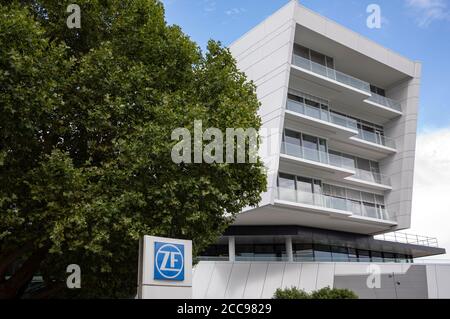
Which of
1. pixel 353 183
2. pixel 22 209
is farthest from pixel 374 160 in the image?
pixel 22 209

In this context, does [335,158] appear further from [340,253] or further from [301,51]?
[301,51]

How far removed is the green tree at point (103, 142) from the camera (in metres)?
11.0

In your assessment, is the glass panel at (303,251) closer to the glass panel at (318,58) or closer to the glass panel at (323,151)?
the glass panel at (323,151)

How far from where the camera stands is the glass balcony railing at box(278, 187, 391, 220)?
26.9 meters

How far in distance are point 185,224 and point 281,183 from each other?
56.7 feet

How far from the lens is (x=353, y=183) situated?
33281 millimetres

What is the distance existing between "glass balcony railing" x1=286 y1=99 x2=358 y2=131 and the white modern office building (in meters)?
0.09

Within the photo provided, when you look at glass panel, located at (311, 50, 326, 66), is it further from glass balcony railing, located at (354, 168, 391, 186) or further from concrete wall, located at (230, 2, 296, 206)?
glass balcony railing, located at (354, 168, 391, 186)

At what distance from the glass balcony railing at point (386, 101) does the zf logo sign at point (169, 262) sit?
2769cm

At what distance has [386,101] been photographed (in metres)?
35.5

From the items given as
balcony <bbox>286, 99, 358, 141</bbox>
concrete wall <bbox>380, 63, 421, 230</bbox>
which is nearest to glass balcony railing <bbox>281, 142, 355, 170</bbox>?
balcony <bbox>286, 99, 358, 141</bbox>

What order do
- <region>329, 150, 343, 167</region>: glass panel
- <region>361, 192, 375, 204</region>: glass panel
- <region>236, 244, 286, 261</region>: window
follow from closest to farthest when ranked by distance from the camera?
<region>329, 150, 343, 167</region>: glass panel, <region>236, 244, 286, 261</region>: window, <region>361, 192, 375, 204</region>: glass panel

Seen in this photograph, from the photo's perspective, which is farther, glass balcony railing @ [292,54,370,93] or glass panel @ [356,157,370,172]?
glass panel @ [356,157,370,172]
